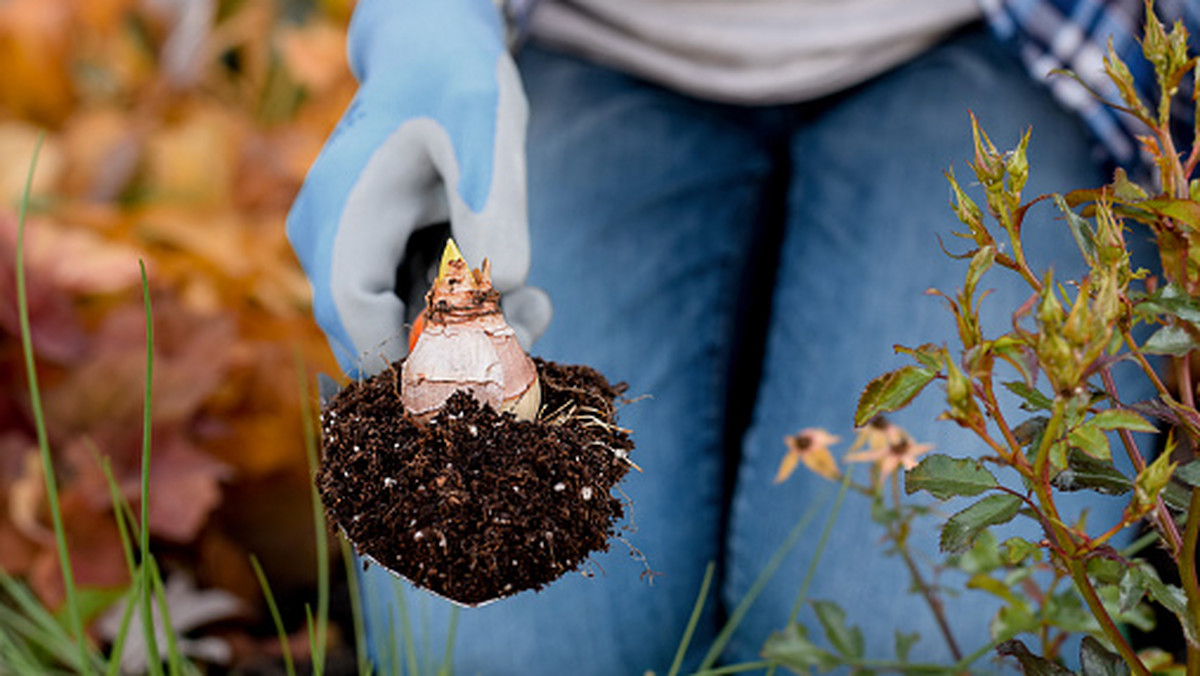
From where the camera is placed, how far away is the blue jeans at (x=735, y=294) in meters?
1.13

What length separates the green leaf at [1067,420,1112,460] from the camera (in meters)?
0.42

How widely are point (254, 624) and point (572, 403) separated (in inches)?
34.0

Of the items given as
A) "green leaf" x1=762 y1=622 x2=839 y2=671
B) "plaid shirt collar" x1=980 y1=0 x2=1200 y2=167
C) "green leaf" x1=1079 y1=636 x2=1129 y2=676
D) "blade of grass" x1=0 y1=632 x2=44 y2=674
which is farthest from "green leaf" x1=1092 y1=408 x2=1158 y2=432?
"blade of grass" x1=0 y1=632 x2=44 y2=674

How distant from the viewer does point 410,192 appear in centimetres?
81

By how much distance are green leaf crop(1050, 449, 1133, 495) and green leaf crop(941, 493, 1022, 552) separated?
4 cm

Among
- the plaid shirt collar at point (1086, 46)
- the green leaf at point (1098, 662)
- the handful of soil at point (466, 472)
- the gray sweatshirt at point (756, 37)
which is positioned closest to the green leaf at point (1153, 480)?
the green leaf at point (1098, 662)

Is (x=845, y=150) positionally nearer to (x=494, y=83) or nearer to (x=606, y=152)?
(x=606, y=152)

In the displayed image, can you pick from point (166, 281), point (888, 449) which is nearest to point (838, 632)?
point (888, 449)

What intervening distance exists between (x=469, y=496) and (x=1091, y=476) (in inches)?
12.6

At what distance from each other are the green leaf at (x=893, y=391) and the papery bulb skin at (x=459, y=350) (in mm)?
251

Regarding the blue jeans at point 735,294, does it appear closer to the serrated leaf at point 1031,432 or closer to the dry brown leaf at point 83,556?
the dry brown leaf at point 83,556

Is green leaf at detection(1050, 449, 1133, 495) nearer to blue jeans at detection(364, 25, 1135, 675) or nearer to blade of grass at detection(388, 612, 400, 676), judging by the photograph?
blade of grass at detection(388, 612, 400, 676)

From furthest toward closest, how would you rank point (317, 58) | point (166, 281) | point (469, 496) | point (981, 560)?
point (317, 58), point (166, 281), point (981, 560), point (469, 496)

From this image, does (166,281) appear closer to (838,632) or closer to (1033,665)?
(838,632)
